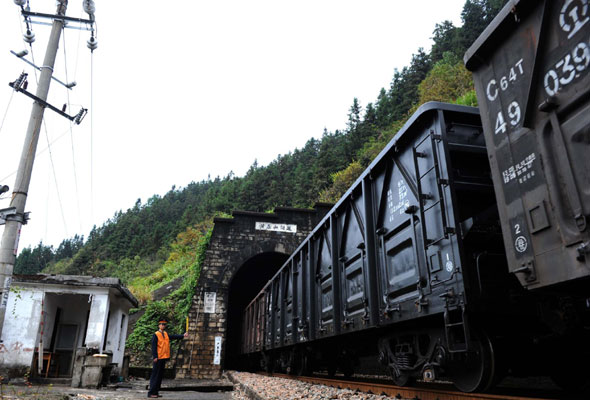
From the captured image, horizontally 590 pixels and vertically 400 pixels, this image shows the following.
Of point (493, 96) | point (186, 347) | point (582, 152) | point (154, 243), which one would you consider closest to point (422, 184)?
point (493, 96)

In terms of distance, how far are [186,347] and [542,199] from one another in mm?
18665

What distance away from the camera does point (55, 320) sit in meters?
12.2

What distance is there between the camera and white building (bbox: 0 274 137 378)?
395 inches

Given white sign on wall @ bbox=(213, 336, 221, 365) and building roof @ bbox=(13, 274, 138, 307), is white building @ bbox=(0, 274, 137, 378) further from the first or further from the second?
white sign on wall @ bbox=(213, 336, 221, 365)

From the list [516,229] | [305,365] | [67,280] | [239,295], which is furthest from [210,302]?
[516,229]

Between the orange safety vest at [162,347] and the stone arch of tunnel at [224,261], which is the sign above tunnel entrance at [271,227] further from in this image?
the orange safety vest at [162,347]

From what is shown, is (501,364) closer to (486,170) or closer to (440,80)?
(486,170)

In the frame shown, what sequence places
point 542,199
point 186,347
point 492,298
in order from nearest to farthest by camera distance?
point 542,199 → point 492,298 → point 186,347

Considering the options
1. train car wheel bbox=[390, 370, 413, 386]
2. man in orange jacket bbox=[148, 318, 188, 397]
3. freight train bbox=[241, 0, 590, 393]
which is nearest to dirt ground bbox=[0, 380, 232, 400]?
man in orange jacket bbox=[148, 318, 188, 397]

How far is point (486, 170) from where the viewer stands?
413cm

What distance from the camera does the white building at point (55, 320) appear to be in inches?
395

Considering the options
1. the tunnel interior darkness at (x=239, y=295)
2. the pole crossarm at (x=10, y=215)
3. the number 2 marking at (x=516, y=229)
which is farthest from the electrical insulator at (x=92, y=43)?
the tunnel interior darkness at (x=239, y=295)

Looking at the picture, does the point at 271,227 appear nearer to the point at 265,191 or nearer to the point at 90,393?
the point at 90,393

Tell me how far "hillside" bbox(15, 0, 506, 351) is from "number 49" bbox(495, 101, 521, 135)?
53.2 ft
